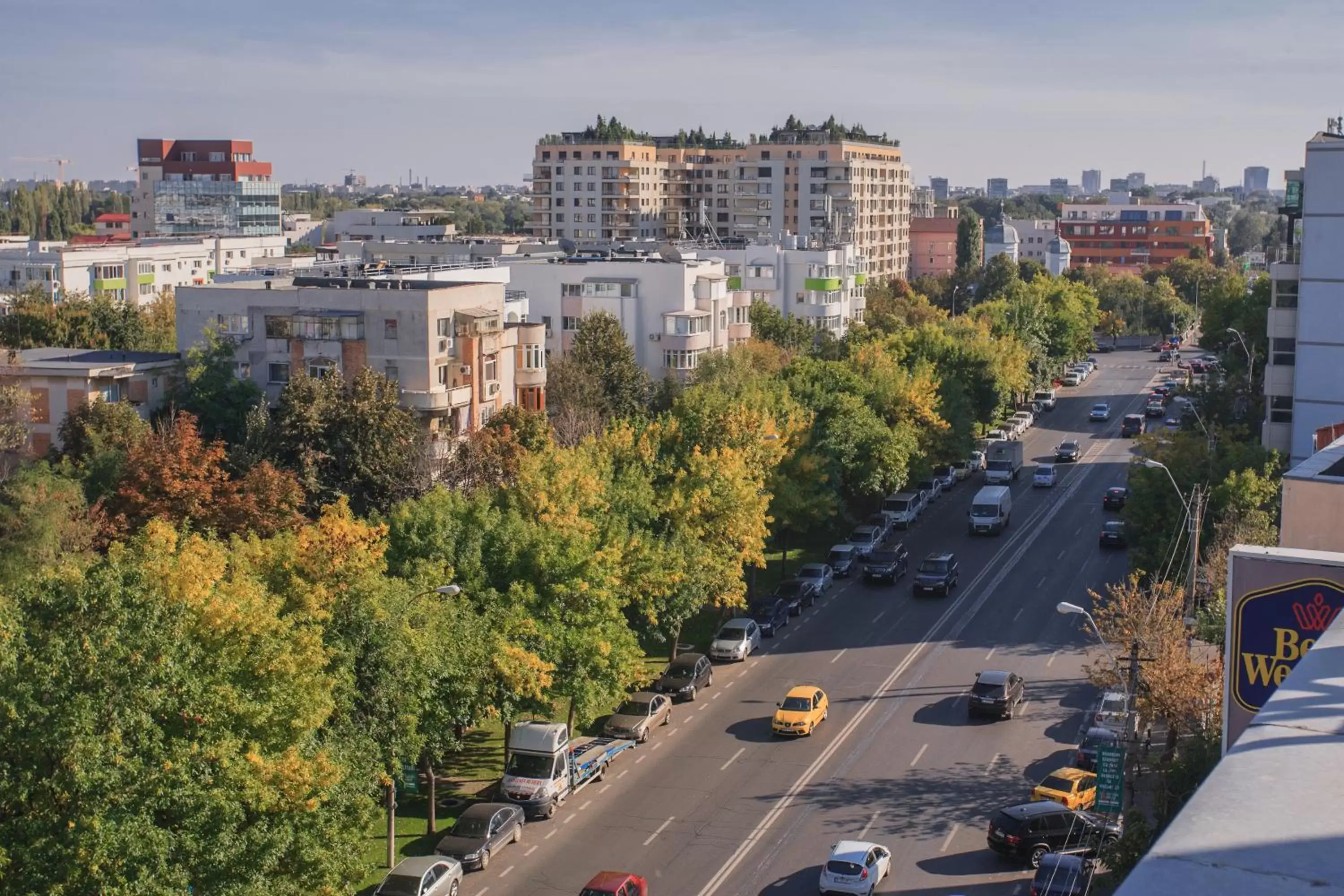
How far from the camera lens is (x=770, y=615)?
145ft

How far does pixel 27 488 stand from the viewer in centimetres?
3731

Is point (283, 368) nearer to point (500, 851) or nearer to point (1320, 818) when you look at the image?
point (500, 851)

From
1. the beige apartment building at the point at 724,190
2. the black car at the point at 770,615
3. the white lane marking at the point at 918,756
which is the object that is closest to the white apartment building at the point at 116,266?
the beige apartment building at the point at 724,190

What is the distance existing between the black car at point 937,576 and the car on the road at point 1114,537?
7709 mm

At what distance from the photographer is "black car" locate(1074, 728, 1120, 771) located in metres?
31.2

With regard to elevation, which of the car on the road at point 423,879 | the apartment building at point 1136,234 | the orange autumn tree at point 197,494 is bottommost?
the car on the road at point 423,879

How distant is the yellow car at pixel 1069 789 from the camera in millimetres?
28688

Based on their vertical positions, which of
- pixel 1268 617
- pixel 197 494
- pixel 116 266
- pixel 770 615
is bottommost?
pixel 770 615

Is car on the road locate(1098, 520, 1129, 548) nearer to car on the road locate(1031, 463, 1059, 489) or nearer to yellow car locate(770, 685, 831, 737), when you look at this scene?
car on the road locate(1031, 463, 1059, 489)

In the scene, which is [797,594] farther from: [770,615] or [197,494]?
[197,494]

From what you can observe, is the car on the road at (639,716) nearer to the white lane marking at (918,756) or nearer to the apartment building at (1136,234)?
the white lane marking at (918,756)

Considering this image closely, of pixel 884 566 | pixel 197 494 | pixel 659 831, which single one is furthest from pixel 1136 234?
pixel 659 831

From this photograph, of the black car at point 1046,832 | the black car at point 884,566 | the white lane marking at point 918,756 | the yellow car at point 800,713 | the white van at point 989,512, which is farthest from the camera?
the white van at point 989,512

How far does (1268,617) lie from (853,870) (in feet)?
44.1
